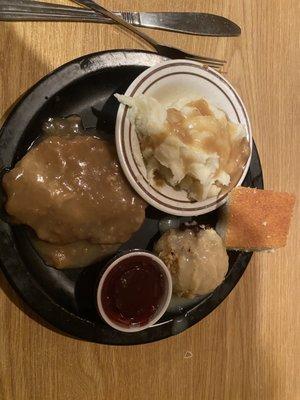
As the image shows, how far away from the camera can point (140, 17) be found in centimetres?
185

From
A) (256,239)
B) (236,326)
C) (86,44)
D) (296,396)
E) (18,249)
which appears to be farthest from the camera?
(296,396)

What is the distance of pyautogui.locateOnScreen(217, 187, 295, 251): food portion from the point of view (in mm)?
1903

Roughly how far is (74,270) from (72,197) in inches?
11.2

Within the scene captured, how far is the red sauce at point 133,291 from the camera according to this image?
66.4 inches

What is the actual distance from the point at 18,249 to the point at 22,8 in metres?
0.80

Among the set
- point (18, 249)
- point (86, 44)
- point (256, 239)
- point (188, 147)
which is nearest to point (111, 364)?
point (18, 249)

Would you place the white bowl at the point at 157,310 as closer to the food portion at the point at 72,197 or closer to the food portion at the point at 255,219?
the food portion at the point at 72,197

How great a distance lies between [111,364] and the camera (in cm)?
188

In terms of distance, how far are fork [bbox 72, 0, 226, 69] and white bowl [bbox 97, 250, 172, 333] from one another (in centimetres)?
76

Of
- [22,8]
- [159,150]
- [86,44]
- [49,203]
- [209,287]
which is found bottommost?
[209,287]

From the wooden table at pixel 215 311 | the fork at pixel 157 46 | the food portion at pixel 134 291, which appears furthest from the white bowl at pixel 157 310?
the fork at pixel 157 46

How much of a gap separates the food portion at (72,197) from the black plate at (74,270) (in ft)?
0.17

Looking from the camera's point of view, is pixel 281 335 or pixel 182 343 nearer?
pixel 182 343

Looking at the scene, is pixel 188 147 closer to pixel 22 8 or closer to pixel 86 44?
pixel 86 44
